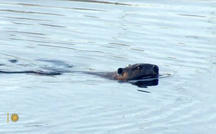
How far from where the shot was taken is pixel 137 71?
13219mm

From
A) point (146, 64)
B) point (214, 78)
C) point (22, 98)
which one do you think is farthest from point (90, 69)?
point (22, 98)

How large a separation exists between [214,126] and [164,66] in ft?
13.9

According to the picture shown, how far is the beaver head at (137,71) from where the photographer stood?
43.0ft

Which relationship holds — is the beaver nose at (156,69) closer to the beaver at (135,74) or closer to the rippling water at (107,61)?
the beaver at (135,74)

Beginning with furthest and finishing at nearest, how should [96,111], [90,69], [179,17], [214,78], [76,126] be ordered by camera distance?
[179,17] < [90,69] < [214,78] < [96,111] < [76,126]

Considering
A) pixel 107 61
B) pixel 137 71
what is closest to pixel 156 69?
pixel 137 71

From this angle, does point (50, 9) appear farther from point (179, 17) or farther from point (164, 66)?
point (164, 66)

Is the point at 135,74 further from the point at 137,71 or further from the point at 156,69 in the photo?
the point at 156,69

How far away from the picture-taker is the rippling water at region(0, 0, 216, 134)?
32.3ft

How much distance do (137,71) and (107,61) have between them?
1.40 m

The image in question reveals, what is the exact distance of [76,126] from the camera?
944 centimetres

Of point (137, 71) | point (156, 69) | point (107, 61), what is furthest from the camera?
point (107, 61)

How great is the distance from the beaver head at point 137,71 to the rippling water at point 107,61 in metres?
0.34

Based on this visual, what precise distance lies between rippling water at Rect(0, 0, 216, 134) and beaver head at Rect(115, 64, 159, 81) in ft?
1.12
